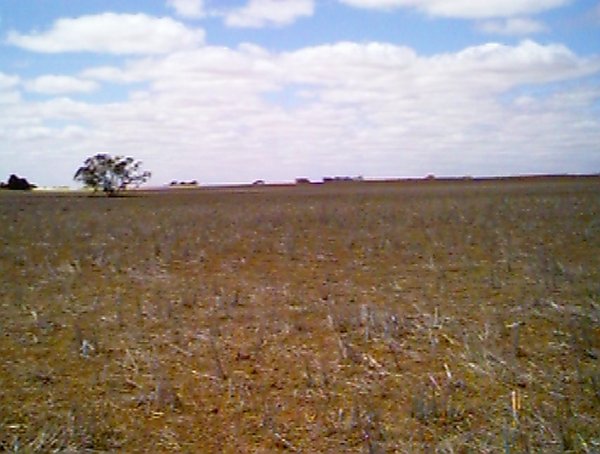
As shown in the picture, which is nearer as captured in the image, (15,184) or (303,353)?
(303,353)

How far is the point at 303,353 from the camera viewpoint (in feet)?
25.8

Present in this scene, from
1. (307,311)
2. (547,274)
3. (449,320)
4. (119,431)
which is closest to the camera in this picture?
(119,431)

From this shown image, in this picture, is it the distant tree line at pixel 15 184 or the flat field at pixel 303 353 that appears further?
the distant tree line at pixel 15 184

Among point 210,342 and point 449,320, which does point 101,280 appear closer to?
point 210,342

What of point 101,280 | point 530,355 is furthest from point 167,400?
point 101,280

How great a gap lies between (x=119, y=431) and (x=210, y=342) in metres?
2.58

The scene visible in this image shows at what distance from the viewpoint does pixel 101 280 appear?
1277cm

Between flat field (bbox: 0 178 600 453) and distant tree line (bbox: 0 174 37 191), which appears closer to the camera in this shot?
flat field (bbox: 0 178 600 453)

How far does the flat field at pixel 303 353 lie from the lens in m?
5.78

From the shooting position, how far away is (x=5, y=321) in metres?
9.41

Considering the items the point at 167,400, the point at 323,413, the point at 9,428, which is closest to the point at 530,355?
the point at 323,413

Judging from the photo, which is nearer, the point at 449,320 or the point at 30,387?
the point at 30,387

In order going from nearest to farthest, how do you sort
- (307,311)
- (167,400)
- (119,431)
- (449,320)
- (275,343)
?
1. (119,431)
2. (167,400)
3. (275,343)
4. (449,320)
5. (307,311)

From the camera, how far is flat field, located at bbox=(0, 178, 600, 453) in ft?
19.0
